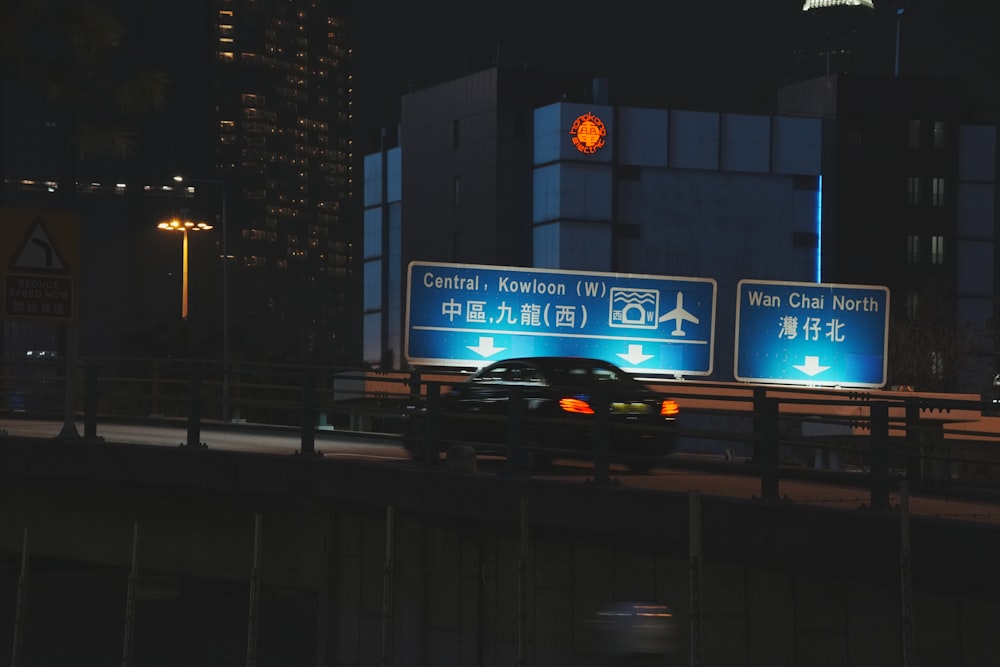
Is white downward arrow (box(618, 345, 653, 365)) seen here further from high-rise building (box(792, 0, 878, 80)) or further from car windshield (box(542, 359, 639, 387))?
high-rise building (box(792, 0, 878, 80))

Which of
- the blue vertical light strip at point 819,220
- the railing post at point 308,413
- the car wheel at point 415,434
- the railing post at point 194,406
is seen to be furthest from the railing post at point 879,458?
the blue vertical light strip at point 819,220

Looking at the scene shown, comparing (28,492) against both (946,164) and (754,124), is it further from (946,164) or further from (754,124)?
(946,164)

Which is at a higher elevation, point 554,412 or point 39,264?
point 39,264

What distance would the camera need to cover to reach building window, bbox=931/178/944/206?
116 meters

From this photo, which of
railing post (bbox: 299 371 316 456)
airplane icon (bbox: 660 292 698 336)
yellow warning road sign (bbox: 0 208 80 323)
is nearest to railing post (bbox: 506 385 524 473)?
railing post (bbox: 299 371 316 456)

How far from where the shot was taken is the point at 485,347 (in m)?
31.9

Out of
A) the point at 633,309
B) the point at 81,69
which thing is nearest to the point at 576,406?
the point at 633,309

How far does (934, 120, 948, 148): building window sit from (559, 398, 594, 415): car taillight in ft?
323

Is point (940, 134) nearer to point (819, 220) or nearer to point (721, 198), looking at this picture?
point (819, 220)

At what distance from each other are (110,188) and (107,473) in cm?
15926

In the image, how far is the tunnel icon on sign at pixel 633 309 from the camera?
3259 cm

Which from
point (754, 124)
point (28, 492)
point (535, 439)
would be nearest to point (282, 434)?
point (28, 492)

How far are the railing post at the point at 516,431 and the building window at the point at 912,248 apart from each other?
10129 cm

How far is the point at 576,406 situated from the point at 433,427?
3036mm
